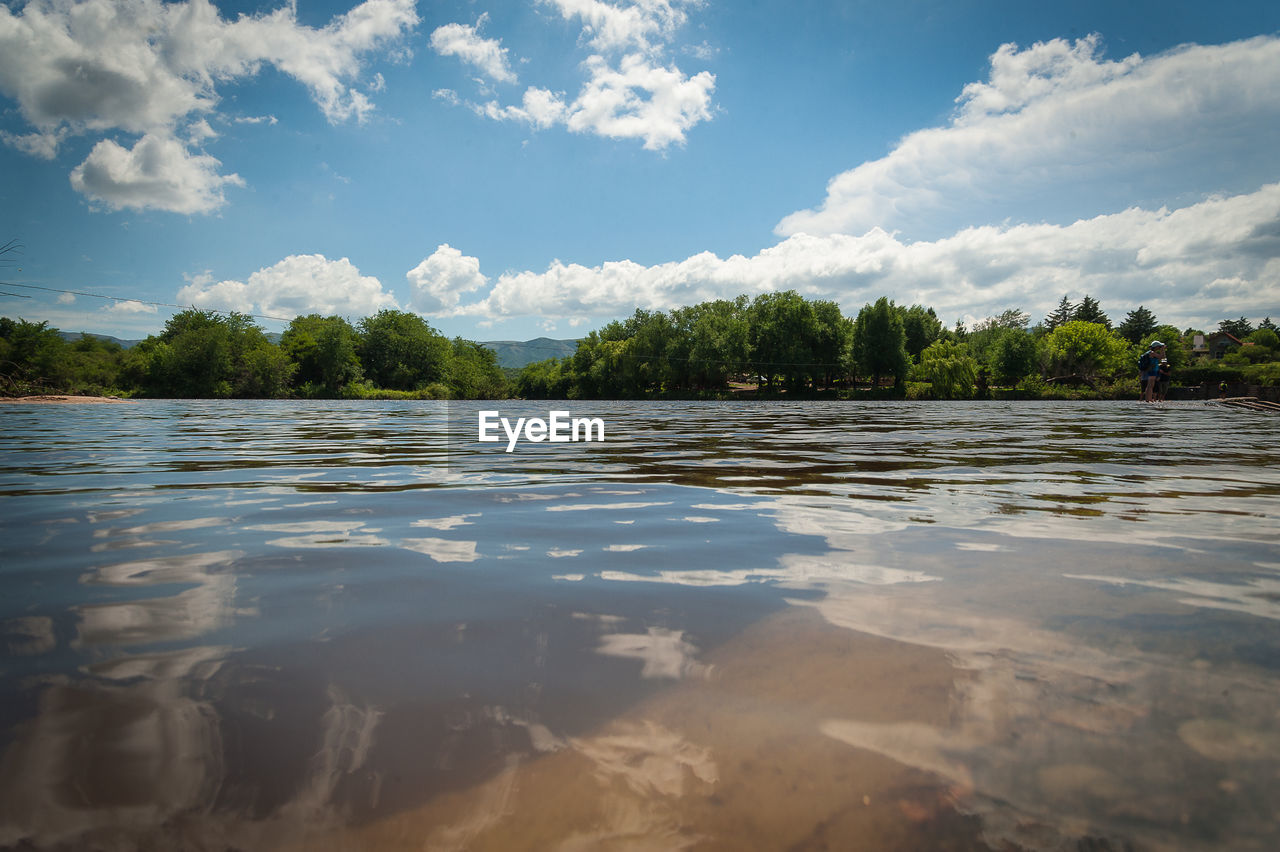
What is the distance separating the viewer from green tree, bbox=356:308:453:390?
93.9m

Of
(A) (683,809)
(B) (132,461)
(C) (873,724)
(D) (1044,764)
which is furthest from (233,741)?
(B) (132,461)

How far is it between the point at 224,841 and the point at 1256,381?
8846 centimetres

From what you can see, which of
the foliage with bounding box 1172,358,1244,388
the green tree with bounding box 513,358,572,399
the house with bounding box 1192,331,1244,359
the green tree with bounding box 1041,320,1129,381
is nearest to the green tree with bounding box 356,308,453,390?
the green tree with bounding box 513,358,572,399

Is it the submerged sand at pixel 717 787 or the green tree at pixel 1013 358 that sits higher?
the green tree at pixel 1013 358

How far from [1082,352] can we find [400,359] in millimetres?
95902

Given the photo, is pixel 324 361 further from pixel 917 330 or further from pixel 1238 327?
pixel 1238 327

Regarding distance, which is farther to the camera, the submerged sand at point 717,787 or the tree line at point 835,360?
the tree line at point 835,360

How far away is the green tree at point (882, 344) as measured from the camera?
72.9 meters

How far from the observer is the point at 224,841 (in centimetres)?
111

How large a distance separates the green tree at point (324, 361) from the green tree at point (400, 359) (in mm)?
2551

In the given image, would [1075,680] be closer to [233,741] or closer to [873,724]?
[873,724]

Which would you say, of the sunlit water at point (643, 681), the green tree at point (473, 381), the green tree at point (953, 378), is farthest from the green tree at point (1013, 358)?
the sunlit water at point (643, 681)

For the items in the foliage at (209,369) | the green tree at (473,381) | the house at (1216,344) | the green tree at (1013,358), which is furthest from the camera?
the house at (1216,344)

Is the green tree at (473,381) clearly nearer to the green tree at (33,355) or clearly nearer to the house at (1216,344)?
the green tree at (33,355)
